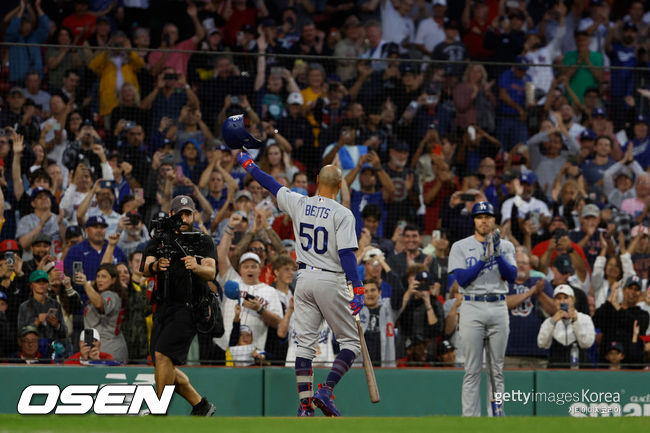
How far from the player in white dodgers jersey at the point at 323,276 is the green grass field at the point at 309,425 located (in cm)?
94

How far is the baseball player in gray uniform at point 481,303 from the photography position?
9.39 metres

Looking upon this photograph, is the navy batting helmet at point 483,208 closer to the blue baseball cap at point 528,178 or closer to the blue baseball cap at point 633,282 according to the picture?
the blue baseball cap at point 633,282

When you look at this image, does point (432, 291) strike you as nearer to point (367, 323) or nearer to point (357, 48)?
point (367, 323)

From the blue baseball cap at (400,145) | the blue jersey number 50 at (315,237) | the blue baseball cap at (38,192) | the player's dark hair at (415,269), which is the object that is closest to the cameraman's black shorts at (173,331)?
the blue jersey number 50 at (315,237)

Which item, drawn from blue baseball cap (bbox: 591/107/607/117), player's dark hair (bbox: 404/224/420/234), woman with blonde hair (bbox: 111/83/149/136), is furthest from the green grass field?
blue baseball cap (bbox: 591/107/607/117)

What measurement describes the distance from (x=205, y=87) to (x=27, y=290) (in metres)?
3.31

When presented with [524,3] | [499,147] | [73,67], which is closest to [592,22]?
[524,3]

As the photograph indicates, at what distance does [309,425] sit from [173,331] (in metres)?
2.06

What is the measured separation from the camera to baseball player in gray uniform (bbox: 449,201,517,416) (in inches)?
370

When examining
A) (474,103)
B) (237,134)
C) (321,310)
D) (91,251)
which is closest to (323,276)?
(321,310)

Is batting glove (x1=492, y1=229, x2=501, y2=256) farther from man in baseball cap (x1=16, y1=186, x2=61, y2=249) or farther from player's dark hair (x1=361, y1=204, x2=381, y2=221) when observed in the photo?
man in baseball cap (x1=16, y1=186, x2=61, y2=249)

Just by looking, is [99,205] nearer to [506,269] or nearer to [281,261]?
[281,261]

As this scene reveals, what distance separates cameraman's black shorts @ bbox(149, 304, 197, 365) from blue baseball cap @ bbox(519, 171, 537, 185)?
588 cm

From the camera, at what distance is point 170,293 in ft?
27.8
